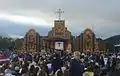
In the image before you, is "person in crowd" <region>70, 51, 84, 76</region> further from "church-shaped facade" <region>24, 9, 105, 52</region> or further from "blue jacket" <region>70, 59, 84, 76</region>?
"church-shaped facade" <region>24, 9, 105, 52</region>

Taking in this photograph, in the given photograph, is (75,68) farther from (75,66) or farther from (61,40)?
(61,40)

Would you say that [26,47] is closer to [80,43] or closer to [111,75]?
[80,43]

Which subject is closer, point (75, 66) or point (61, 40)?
point (75, 66)

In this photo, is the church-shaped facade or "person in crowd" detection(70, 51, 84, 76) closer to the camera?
"person in crowd" detection(70, 51, 84, 76)

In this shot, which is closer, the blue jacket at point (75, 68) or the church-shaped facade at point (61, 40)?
the blue jacket at point (75, 68)

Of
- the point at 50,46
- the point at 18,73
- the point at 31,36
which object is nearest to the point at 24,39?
Result: the point at 31,36

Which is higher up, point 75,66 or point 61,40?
point 61,40

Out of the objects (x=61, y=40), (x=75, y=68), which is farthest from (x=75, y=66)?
(x=61, y=40)

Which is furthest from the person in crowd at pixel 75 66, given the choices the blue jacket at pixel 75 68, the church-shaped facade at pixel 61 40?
the church-shaped facade at pixel 61 40

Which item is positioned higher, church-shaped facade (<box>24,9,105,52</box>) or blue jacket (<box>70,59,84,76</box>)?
church-shaped facade (<box>24,9,105,52</box>)

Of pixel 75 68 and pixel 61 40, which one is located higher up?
pixel 61 40

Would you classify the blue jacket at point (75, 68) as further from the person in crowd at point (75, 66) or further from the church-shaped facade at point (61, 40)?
the church-shaped facade at point (61, 40)

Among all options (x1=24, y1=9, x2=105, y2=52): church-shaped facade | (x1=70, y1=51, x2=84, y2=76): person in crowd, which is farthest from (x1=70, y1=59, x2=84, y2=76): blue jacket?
(x1=24, y1=9, x2=105, y2=52): church-shaped facade

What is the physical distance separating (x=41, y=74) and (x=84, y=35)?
4141 centimetres
